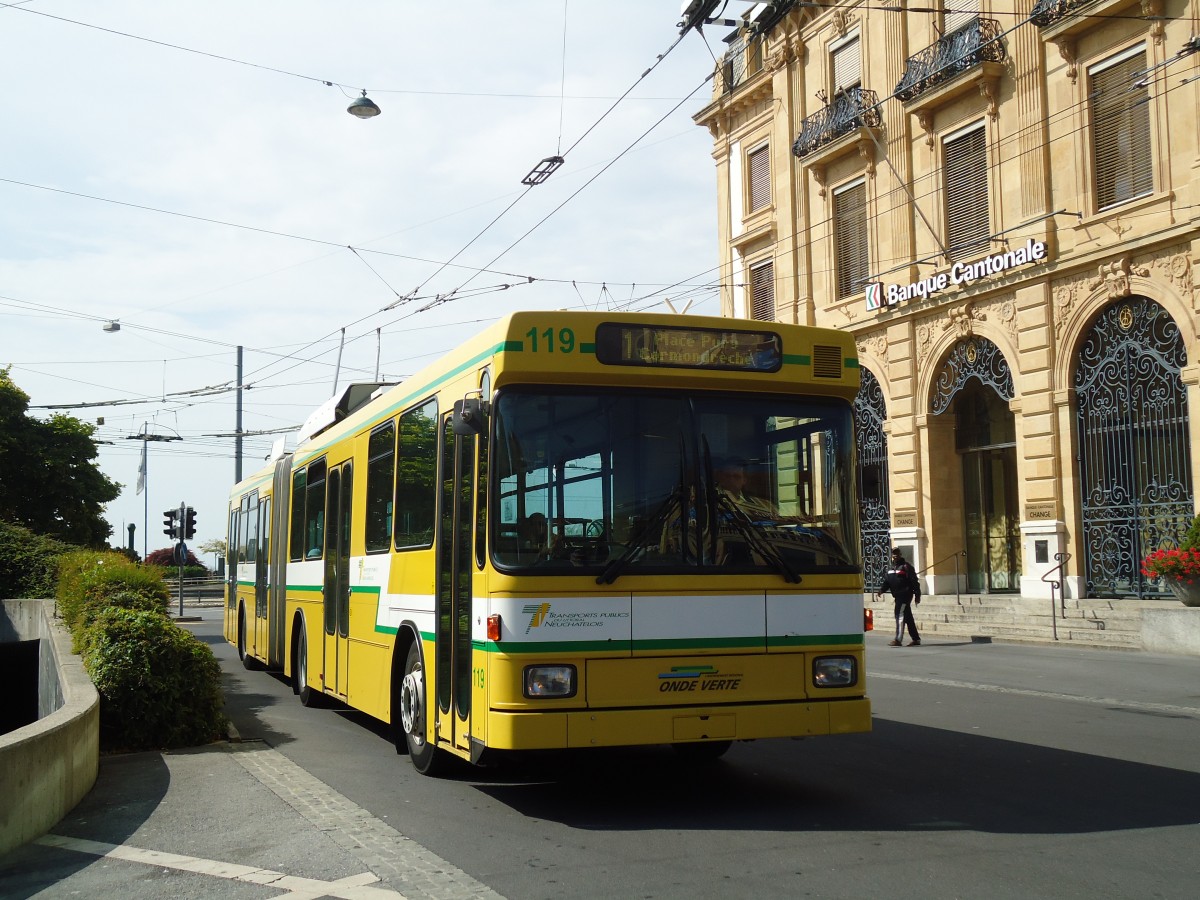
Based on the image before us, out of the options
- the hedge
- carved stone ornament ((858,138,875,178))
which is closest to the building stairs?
carved stone ornament ((858,138,875,178))

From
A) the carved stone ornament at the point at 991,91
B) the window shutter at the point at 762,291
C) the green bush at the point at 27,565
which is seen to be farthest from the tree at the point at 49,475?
the carved stone ornament at the point at 991,91

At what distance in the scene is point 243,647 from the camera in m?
19.4

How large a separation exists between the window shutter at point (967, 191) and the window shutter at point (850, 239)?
294cm

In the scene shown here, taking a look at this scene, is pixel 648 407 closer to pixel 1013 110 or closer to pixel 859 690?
pixel 859 690

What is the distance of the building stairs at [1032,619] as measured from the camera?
2102 cm

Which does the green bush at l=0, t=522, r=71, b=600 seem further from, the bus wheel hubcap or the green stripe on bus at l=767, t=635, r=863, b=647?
the green stripe on bus at l=767, t=635, r=863, b=647

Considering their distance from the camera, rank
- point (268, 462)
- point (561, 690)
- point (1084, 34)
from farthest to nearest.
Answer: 1. point (1084, 34)
2. point (268, 462)
3. point (561, 690)

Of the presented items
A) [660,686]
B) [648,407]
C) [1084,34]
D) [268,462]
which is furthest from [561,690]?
[1084,34]

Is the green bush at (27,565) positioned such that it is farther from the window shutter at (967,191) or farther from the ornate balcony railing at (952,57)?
the ornate balcony railing at (952,57)

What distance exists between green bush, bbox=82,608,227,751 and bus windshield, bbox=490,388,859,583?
449 cm

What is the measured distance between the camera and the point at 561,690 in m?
7.16

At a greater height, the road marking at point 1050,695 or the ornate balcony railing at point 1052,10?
the ornate balcony railing at point 1052,10

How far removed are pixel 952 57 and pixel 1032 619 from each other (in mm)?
12833

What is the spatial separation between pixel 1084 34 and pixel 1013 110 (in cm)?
231
